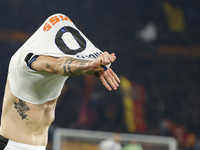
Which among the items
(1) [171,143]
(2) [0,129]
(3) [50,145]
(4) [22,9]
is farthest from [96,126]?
(2) [0,129]

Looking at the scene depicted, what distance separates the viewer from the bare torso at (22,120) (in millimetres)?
2543

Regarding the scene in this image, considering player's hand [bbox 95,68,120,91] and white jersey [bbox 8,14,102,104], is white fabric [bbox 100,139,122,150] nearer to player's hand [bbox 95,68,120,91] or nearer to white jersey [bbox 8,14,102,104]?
white jersey [bbox 8,14,102,104]

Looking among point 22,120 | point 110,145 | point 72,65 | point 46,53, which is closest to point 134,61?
point 110,145

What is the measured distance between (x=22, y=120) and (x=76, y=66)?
27.1 inches

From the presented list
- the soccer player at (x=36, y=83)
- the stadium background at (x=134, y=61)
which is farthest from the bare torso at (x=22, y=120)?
the stadium background at (x=134, y=61)

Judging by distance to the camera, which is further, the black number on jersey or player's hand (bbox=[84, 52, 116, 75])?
the black number on jersey

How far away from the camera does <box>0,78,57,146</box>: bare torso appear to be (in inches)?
100

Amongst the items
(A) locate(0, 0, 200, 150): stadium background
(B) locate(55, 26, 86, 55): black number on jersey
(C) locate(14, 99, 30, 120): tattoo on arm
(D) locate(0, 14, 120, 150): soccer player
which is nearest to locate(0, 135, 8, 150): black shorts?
(D) locate(0, 14, 120, 150): soccer player

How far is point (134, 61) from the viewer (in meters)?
14.7

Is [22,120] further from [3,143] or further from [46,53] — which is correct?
[46,53]

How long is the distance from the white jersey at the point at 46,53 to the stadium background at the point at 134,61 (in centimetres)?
1046

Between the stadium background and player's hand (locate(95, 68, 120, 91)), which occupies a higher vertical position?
player's hand (locate(95, 68, 120, 91))

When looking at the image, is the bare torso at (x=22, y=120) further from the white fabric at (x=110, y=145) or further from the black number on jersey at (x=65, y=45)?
the white fabric at (x=110, y=145)

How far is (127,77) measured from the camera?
14.5 meters
